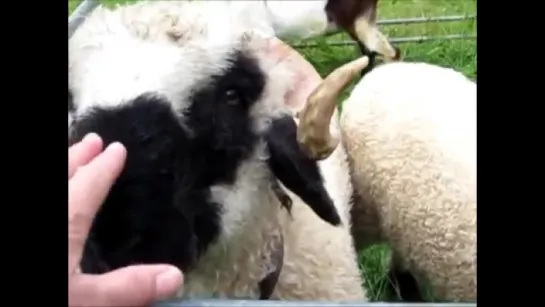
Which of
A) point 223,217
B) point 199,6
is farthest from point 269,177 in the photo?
point 199,6

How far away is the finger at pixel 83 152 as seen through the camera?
784 millimetres

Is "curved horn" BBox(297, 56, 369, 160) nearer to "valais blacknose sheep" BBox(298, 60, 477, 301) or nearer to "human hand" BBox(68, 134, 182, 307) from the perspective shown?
"valais blacknose sheep" BBox(298, 60, 477, 301)

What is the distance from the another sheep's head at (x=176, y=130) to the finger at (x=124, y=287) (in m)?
0.04

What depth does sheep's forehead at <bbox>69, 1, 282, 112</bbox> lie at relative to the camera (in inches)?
34.0

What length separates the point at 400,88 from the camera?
1.11 metres

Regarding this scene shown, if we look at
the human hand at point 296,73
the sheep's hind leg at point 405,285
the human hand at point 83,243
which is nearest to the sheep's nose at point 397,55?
the human hand at point 296,73

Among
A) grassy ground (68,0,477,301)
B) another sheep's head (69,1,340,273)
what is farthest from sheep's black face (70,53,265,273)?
grassy ground (68,0,477,301)

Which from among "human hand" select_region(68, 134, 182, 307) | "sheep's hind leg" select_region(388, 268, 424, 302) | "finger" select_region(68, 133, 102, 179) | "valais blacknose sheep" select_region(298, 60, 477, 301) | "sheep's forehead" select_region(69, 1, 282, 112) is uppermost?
"sheep's forehead" select_region(69, 1, 282, 112)

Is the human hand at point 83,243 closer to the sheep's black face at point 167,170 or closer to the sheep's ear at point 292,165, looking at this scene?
the sheep's black face at point 167,170

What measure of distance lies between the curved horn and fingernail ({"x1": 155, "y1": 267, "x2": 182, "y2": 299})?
20 centimetres

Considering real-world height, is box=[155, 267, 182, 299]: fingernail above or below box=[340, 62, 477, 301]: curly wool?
above

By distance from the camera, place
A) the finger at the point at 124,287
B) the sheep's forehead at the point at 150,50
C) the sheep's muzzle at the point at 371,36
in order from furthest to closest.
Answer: the sheep's muzzle at the point at 371,36
the sheep's forehead at the point at 150,50
the finger at the point at 124,287

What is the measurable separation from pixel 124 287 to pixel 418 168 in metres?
0.45
